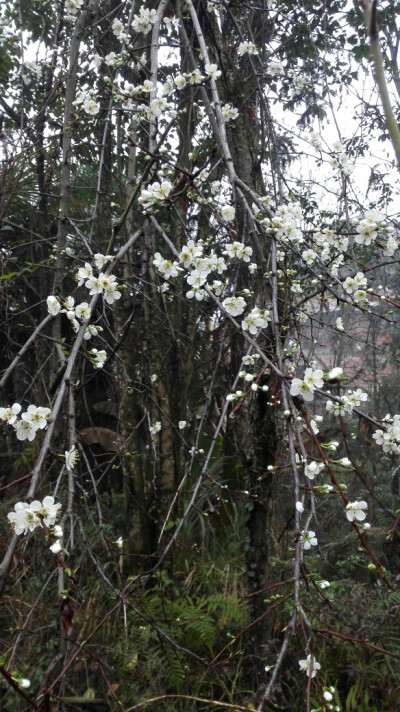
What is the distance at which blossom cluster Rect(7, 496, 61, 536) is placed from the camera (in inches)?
39.6

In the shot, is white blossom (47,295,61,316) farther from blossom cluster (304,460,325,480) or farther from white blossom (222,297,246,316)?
blossom cluster (304,460,325,480)

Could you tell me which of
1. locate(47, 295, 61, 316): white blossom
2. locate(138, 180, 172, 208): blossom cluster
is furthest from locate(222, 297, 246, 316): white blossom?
locate(47, 295, 61, 316): white blossom

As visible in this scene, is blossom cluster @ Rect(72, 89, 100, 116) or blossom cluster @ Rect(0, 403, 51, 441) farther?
blossom cluster @ Rect(72, 89, 100, 116)

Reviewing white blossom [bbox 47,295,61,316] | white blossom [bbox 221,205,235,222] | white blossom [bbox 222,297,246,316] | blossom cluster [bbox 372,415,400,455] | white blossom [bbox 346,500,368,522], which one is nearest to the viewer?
white blossom [bbox 346,500,368,522]

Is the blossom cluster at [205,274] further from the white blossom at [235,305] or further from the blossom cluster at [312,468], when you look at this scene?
the blossom cluster at [312,468]

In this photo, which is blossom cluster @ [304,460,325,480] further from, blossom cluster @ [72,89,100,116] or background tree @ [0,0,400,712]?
blossom cluster @ [72,89,100,116]

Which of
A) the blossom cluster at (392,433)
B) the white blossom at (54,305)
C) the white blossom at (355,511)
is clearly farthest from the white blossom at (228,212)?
the white blossom at (355,511)

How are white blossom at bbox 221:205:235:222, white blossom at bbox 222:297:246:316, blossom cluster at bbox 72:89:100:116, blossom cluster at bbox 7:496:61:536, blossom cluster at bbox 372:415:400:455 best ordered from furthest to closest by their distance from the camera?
blossom cluster at bbox 72:89:100:116
white blossom at bbox 221:205:235:222
white blossom at bbox 222:297:246:316
blossom cluster at bbox 372:415:400:455
blossom cluster at bbox 7:496:61:536

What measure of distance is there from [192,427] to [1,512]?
153 centimetres

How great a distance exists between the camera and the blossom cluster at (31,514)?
100 centimetres

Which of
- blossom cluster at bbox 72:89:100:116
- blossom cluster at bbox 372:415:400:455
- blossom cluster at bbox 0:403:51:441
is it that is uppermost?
blossom cluster at bbox 72:89:100:116

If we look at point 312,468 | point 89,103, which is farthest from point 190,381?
point 312,468

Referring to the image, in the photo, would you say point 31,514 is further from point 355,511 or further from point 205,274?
point 205,274

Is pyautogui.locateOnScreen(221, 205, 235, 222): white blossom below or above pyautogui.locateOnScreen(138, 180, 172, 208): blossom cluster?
above
